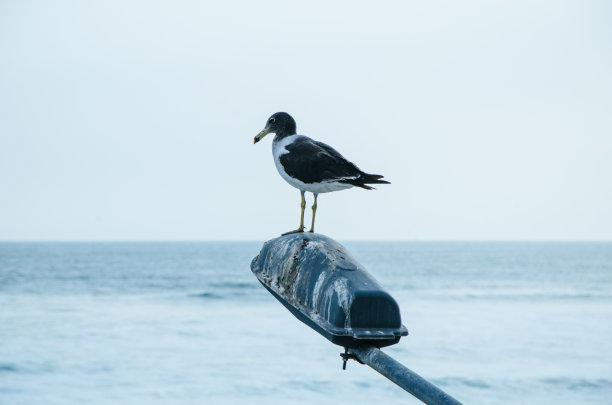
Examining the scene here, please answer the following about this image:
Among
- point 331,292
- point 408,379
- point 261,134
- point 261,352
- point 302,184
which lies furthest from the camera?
point 261,352

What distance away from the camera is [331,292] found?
4.87 feet

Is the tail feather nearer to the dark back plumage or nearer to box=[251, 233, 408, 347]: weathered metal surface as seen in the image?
the dark back plumage

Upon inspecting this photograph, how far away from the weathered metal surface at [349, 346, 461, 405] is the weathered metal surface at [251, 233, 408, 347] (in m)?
0.05

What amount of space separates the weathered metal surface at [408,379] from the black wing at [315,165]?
8.70ft

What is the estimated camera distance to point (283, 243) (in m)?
2.00

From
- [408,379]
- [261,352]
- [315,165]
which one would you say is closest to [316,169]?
[315,165]

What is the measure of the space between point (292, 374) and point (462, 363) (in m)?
6.37

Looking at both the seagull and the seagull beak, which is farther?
the seagull beak

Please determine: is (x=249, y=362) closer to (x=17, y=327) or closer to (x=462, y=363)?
(x=462, y=363)

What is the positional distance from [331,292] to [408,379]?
1.18 feet

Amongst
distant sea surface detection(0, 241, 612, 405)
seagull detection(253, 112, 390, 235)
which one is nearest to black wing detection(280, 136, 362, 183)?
seagull detection(253, 112, 390, 235)

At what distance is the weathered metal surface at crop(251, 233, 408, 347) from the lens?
136 centimetres

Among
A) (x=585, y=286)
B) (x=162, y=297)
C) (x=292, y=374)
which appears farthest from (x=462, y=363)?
(x=585, y=286)

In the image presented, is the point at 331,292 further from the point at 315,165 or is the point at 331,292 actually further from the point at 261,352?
the point at 261,352
